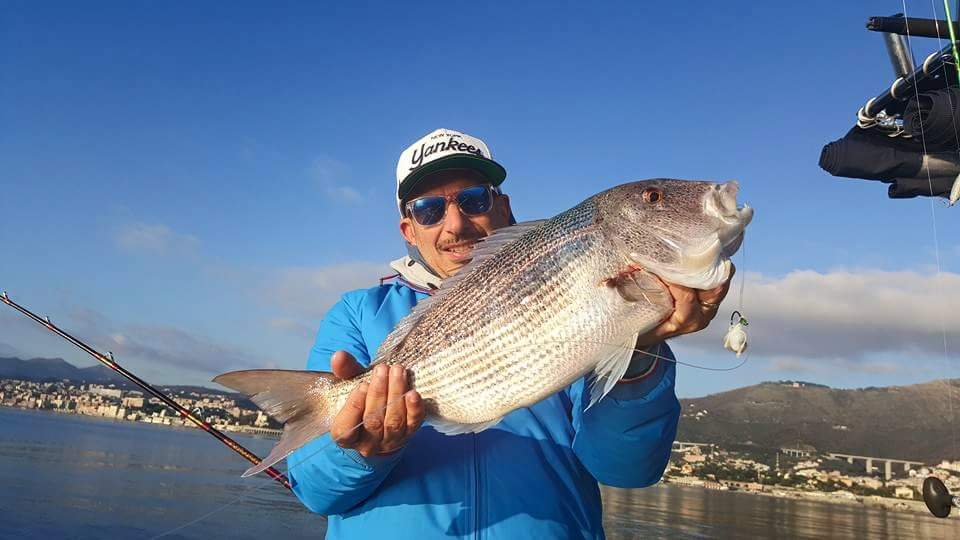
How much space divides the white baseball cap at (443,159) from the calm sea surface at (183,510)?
37.4 ft

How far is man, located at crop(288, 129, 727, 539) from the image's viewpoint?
3.09 metres

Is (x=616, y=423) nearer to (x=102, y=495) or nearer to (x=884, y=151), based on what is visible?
(x=884, y=151)

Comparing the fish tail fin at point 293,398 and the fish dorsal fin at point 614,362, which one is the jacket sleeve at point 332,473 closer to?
the fish tail fin at point 293,398

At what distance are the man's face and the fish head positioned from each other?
1.31 m

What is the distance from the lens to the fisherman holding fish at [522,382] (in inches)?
121

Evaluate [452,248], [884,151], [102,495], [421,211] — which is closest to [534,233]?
[452,248]

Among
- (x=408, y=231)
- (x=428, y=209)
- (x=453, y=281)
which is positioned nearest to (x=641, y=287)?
(x=453, y=281)

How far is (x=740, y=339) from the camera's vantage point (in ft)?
11.7

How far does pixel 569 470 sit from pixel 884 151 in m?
5.31

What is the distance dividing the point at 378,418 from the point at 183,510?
126ft

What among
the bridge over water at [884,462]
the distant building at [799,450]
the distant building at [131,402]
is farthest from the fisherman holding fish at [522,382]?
the distant building at [131,402]

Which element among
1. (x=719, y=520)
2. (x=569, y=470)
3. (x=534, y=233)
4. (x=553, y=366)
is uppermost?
(x=534, y=233)

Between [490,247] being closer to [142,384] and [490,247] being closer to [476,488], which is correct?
[476,488]

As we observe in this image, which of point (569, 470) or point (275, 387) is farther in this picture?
point (569, 470)
